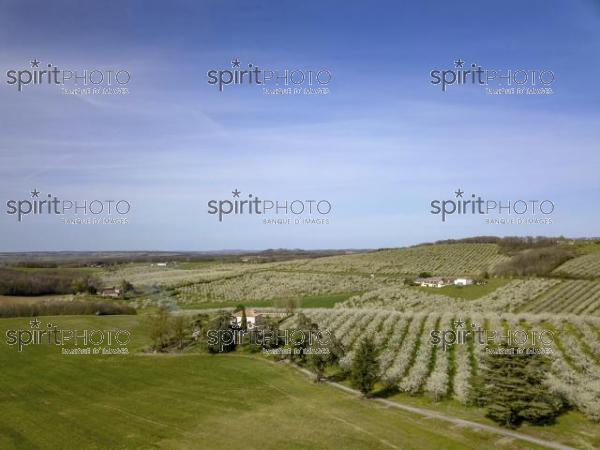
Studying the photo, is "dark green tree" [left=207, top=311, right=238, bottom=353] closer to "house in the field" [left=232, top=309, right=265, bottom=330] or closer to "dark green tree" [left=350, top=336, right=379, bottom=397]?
"house in the field" [left=232, top=309, right=265, bottom=330]

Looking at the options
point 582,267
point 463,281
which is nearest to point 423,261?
point 463,281

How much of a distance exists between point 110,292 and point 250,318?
40.6 metres

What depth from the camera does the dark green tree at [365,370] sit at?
4175cm

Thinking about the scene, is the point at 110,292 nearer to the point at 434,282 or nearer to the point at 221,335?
the point at 221,335

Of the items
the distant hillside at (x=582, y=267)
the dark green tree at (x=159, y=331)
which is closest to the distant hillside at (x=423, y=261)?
the distant hillside at (x=582, y=267)

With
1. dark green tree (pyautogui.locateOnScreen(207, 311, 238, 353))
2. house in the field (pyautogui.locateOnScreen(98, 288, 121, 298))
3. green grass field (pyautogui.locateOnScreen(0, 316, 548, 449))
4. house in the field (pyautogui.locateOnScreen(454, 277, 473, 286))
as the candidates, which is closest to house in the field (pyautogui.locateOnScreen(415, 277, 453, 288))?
house in the field (pyautogui.locateOnScreen(454, 277, 473, 286))

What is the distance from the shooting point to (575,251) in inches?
4537

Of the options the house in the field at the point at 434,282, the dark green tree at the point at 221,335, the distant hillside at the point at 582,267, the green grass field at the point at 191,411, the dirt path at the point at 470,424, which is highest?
the distant hillside at the point at 582,267

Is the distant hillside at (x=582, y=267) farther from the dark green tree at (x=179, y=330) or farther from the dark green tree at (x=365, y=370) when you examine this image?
the dark green tree at (x=179, y=330)

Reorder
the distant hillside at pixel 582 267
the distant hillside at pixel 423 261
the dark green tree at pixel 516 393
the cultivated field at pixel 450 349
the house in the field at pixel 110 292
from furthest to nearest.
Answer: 1. the distant hillside at pixel 423 261
2. the house in the field at pixel 110 292
3. the distant hillside at pixel 582 267
4. the cultivated field at pixel 450 349
5. the dark green tree at pixel 516 393

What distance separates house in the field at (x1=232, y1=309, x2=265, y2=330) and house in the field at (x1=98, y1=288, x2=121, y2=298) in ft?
115

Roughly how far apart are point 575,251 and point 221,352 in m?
90.9

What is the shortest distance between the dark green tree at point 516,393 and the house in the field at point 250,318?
3353 cm

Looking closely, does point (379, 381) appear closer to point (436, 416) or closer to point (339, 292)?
point (436, 416)
